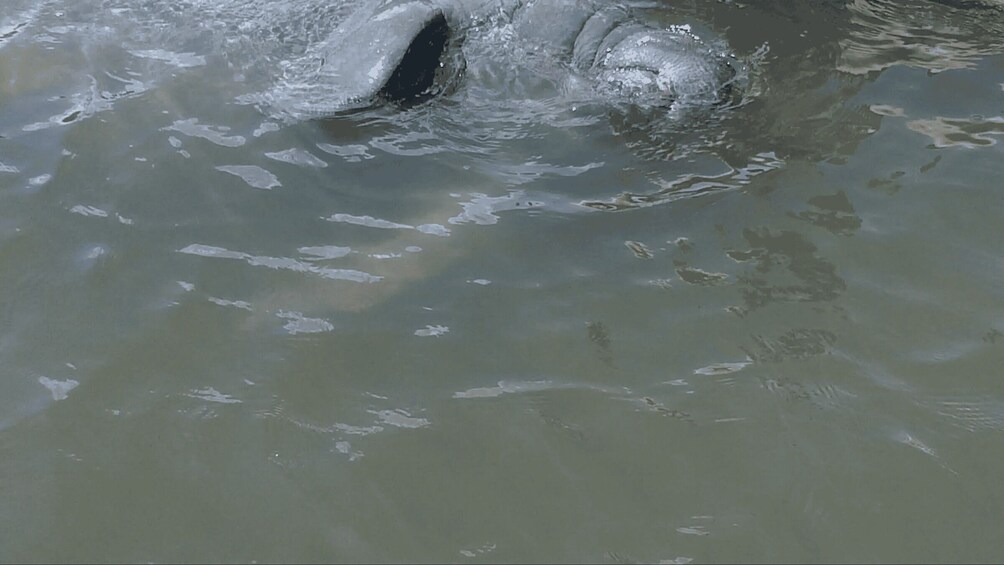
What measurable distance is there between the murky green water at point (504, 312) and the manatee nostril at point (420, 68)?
15cm

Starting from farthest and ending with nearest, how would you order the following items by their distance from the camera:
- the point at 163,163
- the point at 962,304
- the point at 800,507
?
the point at 163,163, the point at 962,304, the point at 800,507

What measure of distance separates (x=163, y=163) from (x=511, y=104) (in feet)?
6.18

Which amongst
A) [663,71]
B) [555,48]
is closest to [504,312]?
[663,71]

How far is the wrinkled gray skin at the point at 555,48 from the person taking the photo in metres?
4.89

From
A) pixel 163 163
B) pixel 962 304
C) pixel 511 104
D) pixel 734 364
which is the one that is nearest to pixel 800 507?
pixel 734 364

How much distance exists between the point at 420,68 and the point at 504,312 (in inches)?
75.5

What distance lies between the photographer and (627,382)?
3461 mm

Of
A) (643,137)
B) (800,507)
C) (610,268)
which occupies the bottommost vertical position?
(800,507)

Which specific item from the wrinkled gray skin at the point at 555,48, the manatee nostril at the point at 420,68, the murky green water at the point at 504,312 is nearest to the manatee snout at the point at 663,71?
the wrinkled gray skin at the point at 555,48

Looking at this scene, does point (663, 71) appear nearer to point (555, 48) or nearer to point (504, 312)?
point (555, 48)

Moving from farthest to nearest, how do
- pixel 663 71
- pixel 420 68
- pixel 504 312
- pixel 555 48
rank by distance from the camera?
pixel 555 48 → pixel 420 68 → pixel 663 71 → pixel 504 312

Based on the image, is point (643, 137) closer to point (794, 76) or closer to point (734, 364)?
point (794, 76)

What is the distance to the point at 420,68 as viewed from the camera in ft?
16.7

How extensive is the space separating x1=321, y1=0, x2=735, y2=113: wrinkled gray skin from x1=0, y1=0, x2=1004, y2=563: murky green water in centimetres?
17
